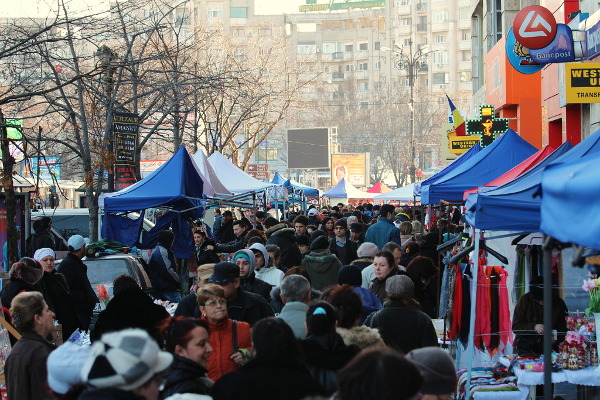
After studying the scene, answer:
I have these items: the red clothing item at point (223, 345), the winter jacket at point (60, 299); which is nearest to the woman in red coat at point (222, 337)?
the red clothing item at point (223, 345)

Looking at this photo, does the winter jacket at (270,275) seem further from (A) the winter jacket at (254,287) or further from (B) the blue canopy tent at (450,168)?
(B) the blue canopy tent at (450,168)

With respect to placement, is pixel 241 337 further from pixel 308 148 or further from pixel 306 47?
pixel 306 47

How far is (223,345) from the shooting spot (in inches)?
242

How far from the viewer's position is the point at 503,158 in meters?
14.2

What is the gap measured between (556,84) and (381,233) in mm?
Result: 6032

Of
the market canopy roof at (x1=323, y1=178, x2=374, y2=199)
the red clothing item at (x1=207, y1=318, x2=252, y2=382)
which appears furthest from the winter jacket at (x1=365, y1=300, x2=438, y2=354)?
the market canopy roof at (x1=323, y1=178, x2=374, y2=199)

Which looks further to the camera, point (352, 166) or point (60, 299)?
point (352, 166)

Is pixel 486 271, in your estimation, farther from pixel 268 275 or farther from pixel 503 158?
pixel 503 158

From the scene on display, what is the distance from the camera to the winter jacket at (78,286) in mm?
10016

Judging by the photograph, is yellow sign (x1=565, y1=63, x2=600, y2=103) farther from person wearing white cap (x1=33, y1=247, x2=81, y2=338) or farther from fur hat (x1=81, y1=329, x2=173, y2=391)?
fur hat (x1=81, y1=329, x2=173, y2=391)

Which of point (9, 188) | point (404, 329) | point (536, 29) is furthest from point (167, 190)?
point (404, 329)

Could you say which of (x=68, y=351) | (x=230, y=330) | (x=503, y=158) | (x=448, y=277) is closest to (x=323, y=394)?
(x=68, y=351)

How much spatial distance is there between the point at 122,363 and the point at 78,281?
6711 mm

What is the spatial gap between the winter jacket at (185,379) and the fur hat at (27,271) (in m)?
3.92
